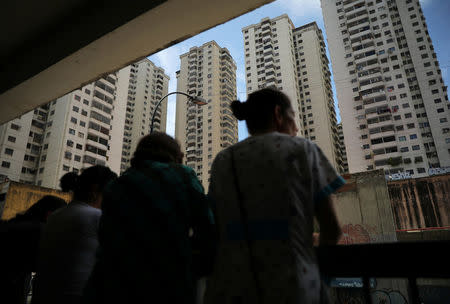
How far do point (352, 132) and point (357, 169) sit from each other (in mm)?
6517

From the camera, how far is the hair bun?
1.06 m

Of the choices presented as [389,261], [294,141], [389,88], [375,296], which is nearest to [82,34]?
[294,141]

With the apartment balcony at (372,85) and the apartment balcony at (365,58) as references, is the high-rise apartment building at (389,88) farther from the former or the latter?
the apartment balcony at (365,58)

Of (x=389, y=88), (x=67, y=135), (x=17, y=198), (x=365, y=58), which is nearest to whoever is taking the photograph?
(x=17, y=198)

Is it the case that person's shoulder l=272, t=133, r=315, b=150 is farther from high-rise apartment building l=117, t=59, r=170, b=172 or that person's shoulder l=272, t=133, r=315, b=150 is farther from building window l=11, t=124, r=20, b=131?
high-rise apartment building l=117, t=59, r=170, b=172

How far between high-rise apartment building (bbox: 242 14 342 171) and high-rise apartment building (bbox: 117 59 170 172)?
999 inches

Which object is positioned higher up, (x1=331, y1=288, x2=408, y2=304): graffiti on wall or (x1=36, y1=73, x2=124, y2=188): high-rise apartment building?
(x1=36, y1=73, x2=124, y2=188): high-rise apartment building

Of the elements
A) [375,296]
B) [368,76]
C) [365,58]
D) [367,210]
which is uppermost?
[365,58]

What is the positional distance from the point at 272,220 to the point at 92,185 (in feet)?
4.62

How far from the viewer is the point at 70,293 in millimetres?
1476

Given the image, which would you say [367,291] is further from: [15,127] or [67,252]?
[15,127]

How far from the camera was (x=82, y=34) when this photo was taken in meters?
2.26

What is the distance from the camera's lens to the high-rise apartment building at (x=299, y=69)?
2144 inches

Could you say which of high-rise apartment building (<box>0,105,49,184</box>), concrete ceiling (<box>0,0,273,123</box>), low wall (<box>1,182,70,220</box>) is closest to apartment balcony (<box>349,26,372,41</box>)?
high-rise apartment building (<box>0,105,49,184</box>)
